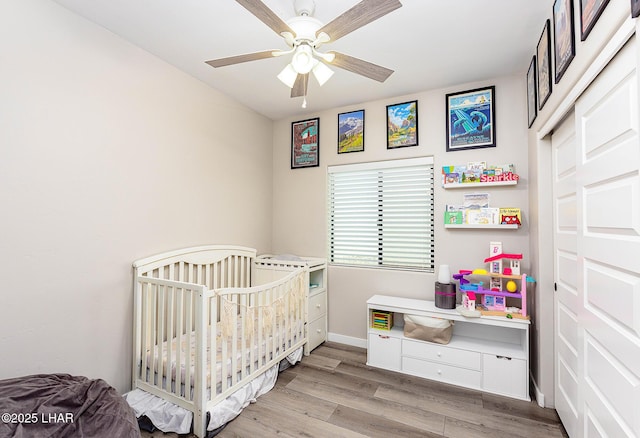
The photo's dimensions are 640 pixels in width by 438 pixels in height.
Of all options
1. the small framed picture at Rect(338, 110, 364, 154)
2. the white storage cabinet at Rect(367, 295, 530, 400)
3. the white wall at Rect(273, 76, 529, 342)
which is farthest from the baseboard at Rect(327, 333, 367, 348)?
the small framed picture at Rect(338, 110, 364, 154)

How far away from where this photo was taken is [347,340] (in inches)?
129

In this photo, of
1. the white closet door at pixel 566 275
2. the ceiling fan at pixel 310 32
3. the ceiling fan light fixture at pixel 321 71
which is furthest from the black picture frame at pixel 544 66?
the ceiling fan light fixture at pixel 321 71

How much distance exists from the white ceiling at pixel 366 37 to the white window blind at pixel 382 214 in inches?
33.1

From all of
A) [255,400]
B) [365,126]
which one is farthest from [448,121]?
[255,400]

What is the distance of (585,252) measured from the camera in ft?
4.79

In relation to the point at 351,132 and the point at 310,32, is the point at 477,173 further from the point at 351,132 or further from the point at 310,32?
the point at 310,32

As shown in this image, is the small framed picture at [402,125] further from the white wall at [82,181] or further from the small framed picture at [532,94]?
the white wall at [82,181]

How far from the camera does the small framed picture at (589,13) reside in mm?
1137

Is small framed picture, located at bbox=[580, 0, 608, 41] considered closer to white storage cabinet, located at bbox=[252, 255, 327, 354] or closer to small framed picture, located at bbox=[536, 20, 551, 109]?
small framed picture, located at bbox=[536, 20, 551, 109]

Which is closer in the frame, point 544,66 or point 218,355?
point 544,66

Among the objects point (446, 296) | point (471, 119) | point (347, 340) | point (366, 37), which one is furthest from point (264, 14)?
point (347, 340)

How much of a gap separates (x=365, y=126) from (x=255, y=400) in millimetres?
2740

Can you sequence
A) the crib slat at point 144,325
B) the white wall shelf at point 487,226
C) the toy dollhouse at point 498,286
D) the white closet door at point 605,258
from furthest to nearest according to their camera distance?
the white wall shelf at point 487,226 < the toy dollhouse at point 498,286 < the crib slat at point 144,325 < the white closet door at point 605,258

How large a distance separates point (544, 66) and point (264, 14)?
181 centimetres
